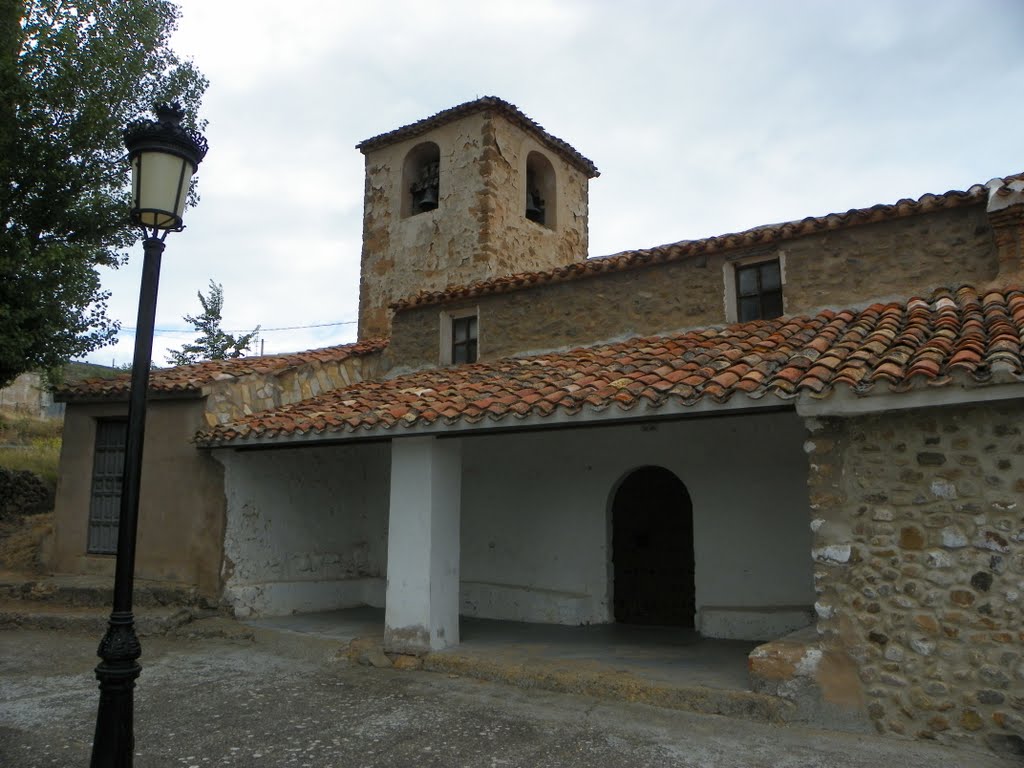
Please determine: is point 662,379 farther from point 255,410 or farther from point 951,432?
point 255,410

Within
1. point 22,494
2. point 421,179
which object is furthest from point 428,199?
point 22,494

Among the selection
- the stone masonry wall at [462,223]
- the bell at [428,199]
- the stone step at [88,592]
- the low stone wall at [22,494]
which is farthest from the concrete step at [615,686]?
the low stone wall at [22,494]

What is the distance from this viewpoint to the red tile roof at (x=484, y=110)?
13.4 m

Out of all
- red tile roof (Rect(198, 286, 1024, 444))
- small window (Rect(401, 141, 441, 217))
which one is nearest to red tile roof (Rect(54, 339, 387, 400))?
red tile roof (Rect(198, 286, 1024, 444))

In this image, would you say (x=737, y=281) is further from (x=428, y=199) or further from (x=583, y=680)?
(x=428, y=199)

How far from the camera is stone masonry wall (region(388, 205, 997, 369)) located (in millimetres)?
7855

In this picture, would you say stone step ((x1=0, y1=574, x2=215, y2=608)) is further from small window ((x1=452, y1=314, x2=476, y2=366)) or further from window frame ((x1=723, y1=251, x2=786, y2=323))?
window frame ((x1=723, y1=251, x2=786, y2=323))

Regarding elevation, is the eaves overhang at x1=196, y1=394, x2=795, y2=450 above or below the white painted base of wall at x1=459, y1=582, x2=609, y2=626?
above

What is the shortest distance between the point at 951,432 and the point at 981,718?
174 centimetres

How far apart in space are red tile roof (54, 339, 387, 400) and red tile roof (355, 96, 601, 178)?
195 inches

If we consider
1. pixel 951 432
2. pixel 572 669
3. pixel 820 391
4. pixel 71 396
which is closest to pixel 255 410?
pixel 71 396

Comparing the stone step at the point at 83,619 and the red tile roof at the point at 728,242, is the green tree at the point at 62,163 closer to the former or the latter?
the stone step at the point at 83,619

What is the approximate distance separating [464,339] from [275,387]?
2.71 metres

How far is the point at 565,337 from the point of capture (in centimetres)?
1006
